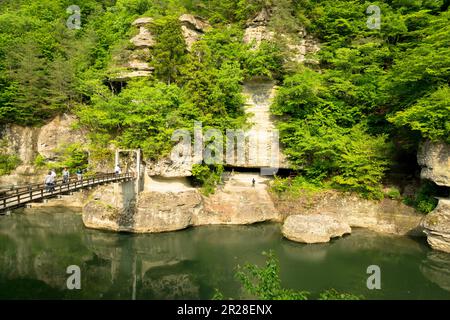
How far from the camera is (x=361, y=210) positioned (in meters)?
18.5

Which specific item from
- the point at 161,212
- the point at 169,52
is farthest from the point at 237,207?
the point at 169,52

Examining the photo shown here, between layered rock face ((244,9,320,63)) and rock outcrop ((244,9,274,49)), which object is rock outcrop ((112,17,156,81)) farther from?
layered rock face ((244,9,320,63))

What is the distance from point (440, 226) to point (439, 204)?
1.17m

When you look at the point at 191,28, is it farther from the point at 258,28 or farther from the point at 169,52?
the point at 258,28

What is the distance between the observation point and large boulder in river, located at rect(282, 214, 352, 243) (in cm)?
1616

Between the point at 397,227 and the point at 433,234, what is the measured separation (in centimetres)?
273

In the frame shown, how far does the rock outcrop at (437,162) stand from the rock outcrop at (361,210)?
2.94m

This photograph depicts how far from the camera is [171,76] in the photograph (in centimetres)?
2192

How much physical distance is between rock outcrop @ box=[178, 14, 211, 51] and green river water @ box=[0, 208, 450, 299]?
15.3 metres

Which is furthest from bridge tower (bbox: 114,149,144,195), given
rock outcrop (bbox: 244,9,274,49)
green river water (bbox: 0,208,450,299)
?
rock outcrop (bbox: 244,9,274,49)

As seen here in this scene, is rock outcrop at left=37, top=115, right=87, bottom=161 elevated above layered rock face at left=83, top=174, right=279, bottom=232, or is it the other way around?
rock outcrop at left=37, top=115, right=87, bottom=161

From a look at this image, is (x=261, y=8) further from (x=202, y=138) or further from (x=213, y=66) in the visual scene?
(x=202, y=138)

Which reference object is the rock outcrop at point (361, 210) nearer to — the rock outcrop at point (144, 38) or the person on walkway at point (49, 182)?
the person on walkway at point (49, 182)
